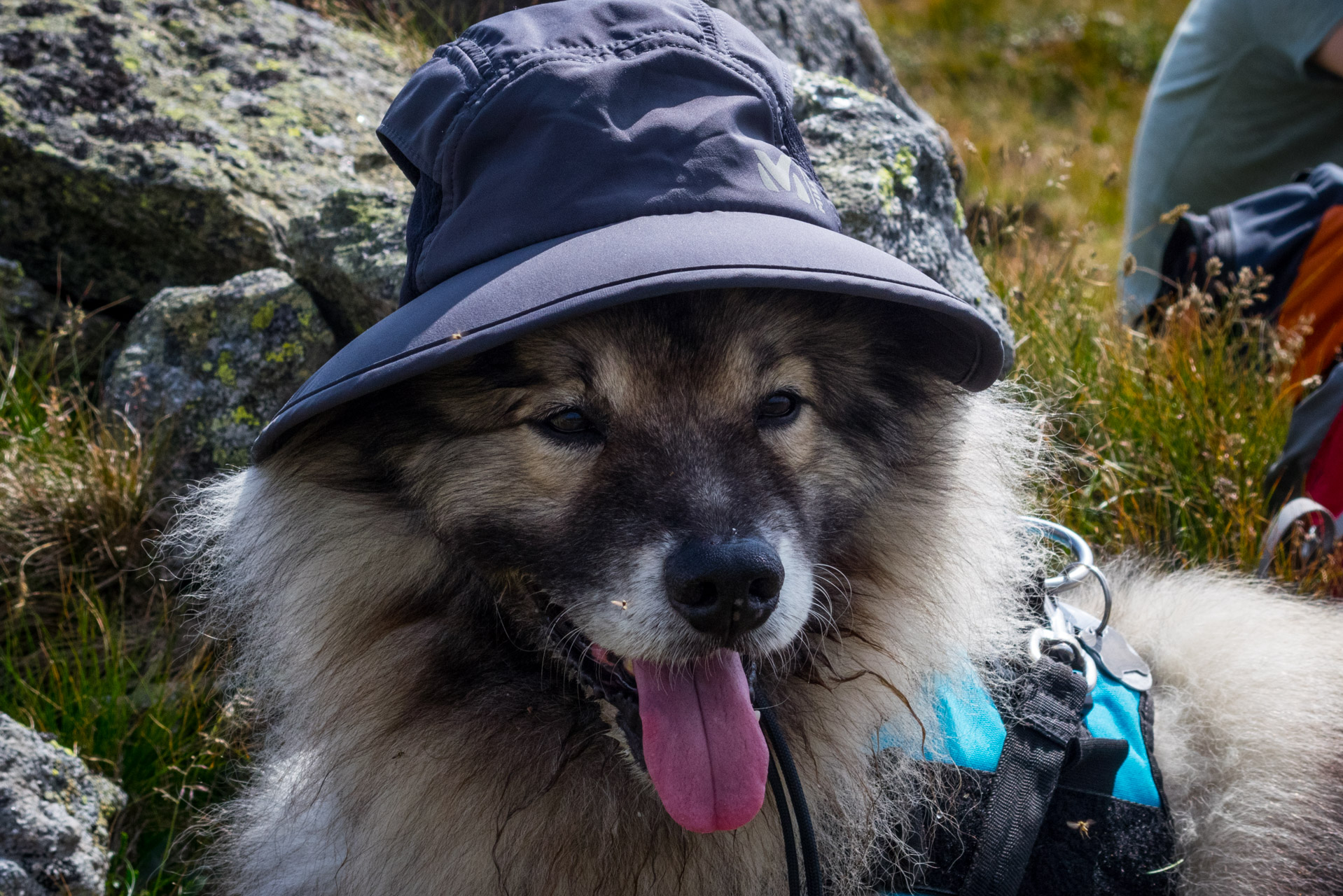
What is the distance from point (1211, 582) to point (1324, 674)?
0.41m

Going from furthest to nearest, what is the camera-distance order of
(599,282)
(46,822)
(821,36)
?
(821,36) → (46,822) → (599,282)

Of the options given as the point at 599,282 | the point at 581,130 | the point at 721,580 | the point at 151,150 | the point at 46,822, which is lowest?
the point at 46,822

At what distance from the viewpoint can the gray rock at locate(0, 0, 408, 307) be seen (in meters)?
3.24

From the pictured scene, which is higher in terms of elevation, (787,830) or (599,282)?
(599,282)

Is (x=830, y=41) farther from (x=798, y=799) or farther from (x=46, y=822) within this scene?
(x=46, y=822)

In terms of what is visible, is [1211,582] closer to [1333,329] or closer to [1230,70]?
[1333,329]

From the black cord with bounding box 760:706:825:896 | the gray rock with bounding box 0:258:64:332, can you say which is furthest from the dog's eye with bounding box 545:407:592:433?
the gray rock with bounding box 0:258:64:332

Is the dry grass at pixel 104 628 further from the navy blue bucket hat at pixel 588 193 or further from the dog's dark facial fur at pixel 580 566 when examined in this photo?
the navy blue bucket hat at pixel 588 193

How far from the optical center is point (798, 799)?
1.78 meters

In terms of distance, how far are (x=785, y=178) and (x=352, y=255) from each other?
5.78ft

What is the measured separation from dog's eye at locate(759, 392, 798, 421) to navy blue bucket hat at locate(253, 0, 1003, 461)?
0.98 ft

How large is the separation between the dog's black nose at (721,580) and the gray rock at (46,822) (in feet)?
4.60

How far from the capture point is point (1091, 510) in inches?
124

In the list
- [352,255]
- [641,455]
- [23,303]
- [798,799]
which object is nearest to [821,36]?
[352,255]
